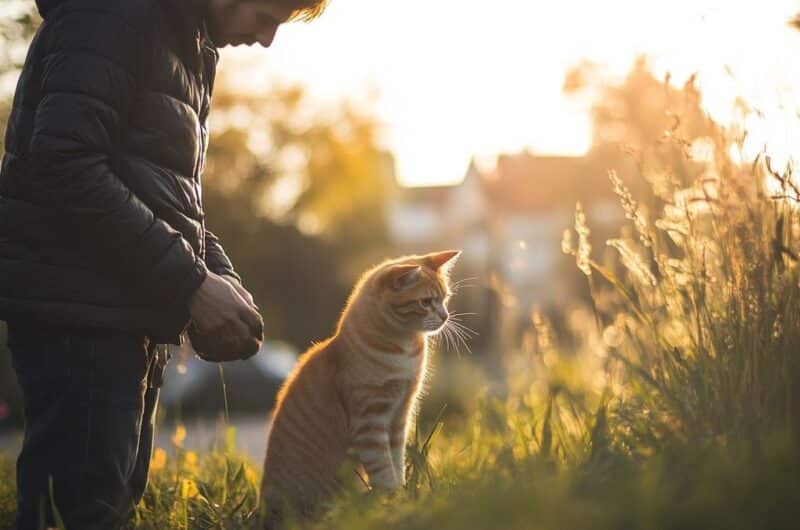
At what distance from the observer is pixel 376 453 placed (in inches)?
128

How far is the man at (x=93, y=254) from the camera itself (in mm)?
2363

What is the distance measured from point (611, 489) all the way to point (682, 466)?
0.21 metres

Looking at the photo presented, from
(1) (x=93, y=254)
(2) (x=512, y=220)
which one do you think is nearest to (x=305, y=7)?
(1) (x=93, y=254)

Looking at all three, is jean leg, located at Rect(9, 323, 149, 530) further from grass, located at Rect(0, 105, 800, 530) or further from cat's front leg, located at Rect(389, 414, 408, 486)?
cat's front leg, located at Rect(389, 414, 408, 486)

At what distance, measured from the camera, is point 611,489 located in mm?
2049

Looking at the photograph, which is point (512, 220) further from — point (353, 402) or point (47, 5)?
point (47, 5)

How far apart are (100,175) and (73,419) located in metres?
0.69

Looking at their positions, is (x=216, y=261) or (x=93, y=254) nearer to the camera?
(x=93, y=254)

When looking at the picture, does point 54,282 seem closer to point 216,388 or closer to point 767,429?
point 767,429

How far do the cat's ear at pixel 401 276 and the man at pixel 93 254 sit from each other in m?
1.11

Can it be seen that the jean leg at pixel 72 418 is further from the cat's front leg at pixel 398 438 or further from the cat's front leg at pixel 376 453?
the cat's front leg at pixel 398 438

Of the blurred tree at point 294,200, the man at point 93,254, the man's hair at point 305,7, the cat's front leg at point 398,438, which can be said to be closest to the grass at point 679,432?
the cat's front leg at point 398,438

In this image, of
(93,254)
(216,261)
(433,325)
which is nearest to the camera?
(93,254)

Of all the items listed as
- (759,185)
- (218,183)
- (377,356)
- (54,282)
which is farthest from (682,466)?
(218,183)
